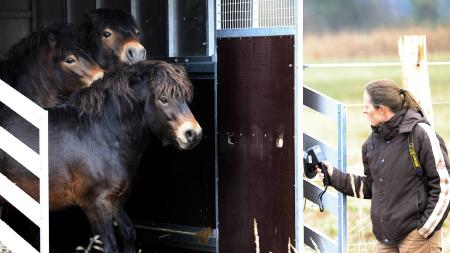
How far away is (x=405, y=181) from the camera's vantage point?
5.29 m

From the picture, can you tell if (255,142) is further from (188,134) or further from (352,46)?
(352,46)

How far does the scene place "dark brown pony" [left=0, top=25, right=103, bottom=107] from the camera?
23.2ft

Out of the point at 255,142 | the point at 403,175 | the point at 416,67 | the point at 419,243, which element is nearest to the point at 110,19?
the point at 255,142

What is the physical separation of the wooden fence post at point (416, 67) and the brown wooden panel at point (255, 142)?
1344mm

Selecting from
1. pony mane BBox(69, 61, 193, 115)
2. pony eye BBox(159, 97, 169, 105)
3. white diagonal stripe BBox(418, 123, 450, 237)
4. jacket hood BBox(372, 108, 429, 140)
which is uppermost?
pony mane BBox(69, 61, 193, 115)

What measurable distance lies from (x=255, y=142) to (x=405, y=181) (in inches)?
49.8

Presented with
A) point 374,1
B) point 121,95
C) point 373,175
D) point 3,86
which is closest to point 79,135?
point 121,95

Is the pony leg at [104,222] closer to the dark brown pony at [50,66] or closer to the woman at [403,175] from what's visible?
the dark brown pony at [50,66]

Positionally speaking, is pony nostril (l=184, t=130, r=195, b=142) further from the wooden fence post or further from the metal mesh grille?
the wooden fence post

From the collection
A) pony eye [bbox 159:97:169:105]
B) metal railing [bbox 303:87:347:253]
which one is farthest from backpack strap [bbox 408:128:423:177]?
pony eye [bbox 159:97:169:105]

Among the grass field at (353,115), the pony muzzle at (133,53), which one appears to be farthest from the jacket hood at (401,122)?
the pony muzzle at (133,53)

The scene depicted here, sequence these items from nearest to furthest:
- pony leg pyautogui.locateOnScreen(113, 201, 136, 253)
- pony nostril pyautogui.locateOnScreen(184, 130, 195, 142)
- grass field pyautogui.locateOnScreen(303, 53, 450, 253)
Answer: pony nostril pyautogui.locateOnScreen(184, 130, 195, 142)
pony leg pyautogui.locateOnScreen(113, 201, 136, 253)
grass field pyautogui.locateOnScreen(303, 53, 450, 253)

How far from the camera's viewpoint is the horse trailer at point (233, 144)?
231 inches

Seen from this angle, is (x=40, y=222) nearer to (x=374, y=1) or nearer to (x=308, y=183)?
(x=308, y=183)
